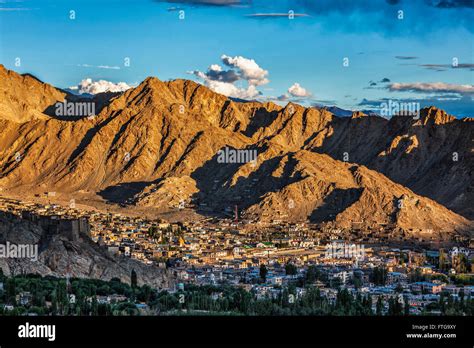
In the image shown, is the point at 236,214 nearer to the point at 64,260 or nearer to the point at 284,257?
the point at 284,257

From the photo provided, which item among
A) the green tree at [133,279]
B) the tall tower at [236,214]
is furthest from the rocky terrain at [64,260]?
the tall tower at [236,214]

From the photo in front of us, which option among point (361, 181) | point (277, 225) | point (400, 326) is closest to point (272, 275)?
point (400, 326)

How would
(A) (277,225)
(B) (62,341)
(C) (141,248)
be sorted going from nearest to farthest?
(B) (62,341) < (C) (141,248) < (A) (277,225)

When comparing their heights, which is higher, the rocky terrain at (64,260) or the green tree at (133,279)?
the rocky terrain at (64,260)

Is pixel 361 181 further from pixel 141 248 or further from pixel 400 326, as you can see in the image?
pixel 400 326
